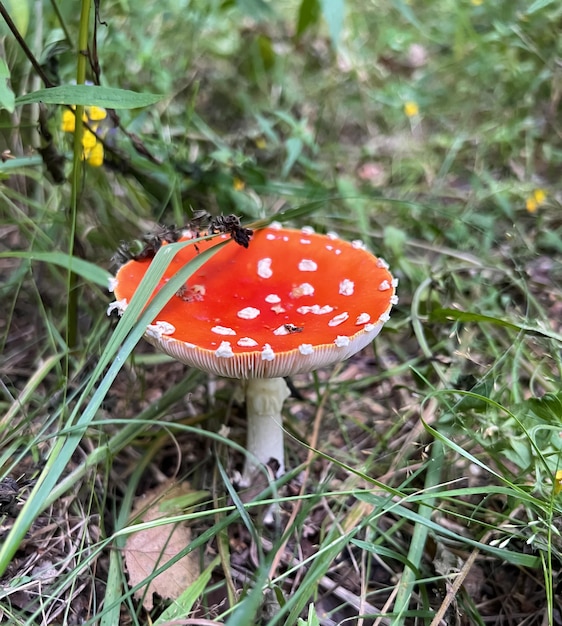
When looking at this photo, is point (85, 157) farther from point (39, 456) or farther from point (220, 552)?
point (220, 552)

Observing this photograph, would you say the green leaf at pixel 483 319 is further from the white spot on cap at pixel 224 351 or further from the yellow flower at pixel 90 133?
the yellow flower at pixel 90 133

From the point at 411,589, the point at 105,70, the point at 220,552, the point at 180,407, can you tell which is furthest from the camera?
the point at 105,70

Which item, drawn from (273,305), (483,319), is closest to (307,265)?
(273,305)

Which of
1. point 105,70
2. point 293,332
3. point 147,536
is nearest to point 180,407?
point 147,536

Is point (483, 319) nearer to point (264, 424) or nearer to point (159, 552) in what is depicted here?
point (264, 424)

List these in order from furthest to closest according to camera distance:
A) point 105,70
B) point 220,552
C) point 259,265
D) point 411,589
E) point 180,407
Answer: point 105,70 < point 180,407 < point 259,265 < point 220,552 < point 411,589

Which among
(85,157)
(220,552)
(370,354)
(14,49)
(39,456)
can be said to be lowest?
(370,354)

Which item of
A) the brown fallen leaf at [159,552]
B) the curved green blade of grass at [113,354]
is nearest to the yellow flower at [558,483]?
the brown fallen leaf at [159,552]
